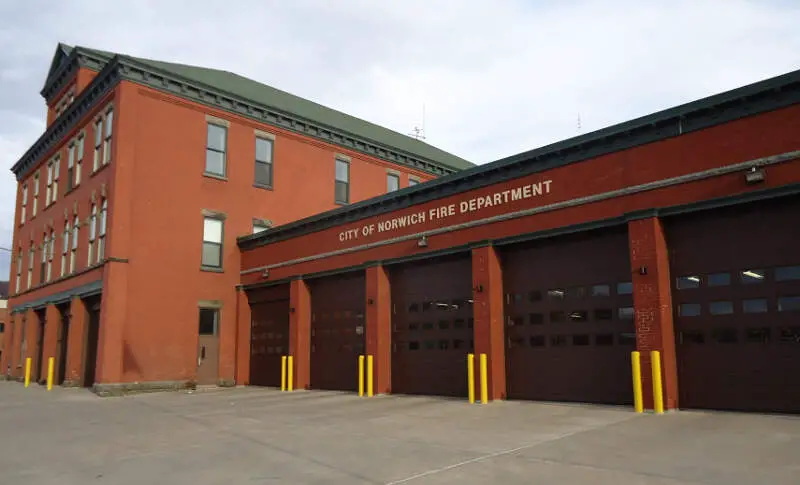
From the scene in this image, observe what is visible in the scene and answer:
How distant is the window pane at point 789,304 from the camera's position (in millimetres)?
10859

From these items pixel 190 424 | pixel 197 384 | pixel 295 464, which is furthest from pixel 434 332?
pixel 197 384

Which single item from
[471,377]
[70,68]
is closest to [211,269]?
[70,68]

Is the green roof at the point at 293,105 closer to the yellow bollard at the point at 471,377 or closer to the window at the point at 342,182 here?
the window at the point at 342,182

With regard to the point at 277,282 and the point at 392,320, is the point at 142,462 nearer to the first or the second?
the point at 392,320

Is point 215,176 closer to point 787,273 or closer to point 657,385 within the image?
point 657,385

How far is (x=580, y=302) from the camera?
1389 cm

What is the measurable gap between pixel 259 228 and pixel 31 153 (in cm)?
1644

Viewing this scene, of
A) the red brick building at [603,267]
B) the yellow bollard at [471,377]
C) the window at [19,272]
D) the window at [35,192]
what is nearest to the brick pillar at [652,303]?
the red brick building at [603,267]

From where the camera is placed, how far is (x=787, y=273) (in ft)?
36.3

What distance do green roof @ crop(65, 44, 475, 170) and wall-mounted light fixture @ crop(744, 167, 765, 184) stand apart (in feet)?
67.8

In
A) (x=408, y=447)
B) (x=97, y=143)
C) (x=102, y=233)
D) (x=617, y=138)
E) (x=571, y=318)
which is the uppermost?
(x=97, y=143)

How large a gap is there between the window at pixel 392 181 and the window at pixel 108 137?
13.9 m

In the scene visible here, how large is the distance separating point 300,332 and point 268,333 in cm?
283

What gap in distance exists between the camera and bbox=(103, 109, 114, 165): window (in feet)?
79.2
